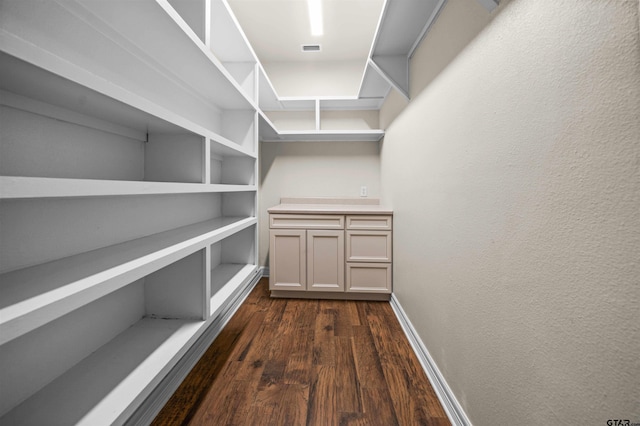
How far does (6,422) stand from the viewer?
0.71 m

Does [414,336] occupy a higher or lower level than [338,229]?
lower

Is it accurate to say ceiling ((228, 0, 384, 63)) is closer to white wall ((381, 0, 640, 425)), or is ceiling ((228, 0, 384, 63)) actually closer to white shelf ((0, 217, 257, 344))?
white wall ((381, 0, 640, 425))

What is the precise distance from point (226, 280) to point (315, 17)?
2339mm

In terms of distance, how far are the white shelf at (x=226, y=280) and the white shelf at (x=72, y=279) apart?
15.8 inches

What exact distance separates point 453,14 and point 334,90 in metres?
2.07

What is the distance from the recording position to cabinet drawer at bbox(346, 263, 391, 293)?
248 centimetres

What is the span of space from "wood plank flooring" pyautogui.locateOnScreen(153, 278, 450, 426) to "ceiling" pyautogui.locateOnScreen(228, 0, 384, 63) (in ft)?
8.50

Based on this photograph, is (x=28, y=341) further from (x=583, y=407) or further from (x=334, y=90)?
(x=334, y=90)

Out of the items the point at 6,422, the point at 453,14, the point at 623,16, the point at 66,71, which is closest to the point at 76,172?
the point at 66,71

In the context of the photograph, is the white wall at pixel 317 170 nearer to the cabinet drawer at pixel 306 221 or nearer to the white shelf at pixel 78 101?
the cabinet drawer at pixel 306 221

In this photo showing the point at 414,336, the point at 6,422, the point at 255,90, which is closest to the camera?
the point at 6,422

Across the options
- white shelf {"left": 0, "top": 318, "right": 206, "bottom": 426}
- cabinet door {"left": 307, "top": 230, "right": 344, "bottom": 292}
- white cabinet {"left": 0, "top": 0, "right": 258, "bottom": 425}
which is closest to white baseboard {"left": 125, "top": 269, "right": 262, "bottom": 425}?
white cabinet {"left": 0, "top": 0, "right": 258, "bottom": 425}

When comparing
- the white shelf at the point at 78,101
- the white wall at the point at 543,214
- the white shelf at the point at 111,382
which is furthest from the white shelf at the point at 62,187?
the white wall at the point at 543,214

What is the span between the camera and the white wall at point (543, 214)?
0.53 m
